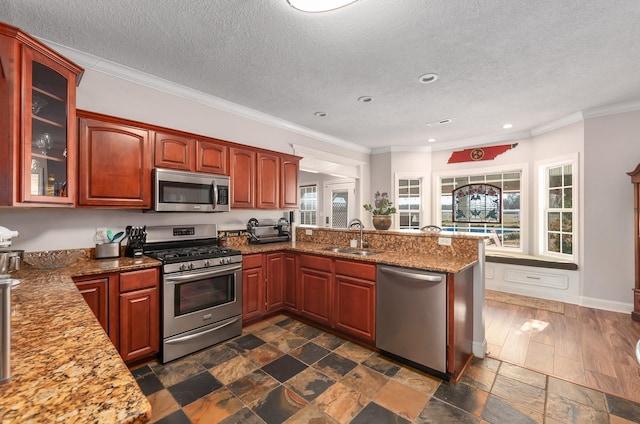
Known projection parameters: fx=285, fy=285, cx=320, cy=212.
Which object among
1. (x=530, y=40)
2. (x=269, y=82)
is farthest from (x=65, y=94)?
(x=530, y=40)

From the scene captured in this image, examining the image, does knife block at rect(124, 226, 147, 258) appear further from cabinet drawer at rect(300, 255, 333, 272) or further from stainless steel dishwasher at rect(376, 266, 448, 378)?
stainless steel dishwasher at rect(376, 266, 448, 378)

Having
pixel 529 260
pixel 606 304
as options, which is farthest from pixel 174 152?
pixel 606 304

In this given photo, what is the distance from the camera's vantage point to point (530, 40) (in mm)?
2252

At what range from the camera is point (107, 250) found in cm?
255

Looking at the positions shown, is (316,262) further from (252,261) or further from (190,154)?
(190,154)

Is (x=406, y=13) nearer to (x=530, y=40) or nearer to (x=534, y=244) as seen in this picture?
(x=530, y=40)

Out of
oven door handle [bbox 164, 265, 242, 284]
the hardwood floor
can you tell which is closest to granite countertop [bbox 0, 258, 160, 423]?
oven door handle [bbox 164, 265, 242, 284]

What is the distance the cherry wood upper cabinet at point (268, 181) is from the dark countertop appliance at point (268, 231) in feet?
0.90

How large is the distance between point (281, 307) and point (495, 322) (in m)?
2.54

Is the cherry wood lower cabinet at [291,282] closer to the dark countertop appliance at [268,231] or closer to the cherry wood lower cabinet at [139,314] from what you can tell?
the dark countertop appliance at [268,231]

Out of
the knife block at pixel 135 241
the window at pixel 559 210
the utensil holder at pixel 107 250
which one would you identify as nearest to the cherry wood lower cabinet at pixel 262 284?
the knife block at pixel 135 241

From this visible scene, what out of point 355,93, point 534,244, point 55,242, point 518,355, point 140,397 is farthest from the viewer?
point 534,244

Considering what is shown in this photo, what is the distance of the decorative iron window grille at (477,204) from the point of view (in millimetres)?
5176

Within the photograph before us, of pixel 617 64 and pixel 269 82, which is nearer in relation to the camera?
pixel 617 64
